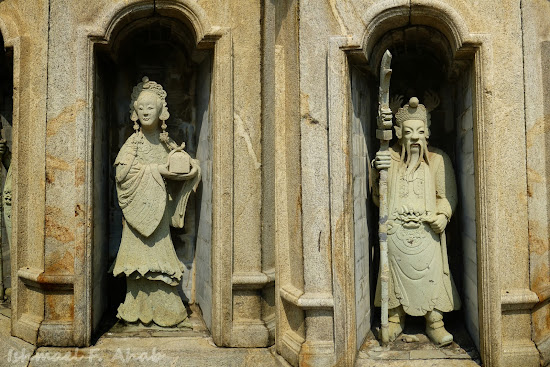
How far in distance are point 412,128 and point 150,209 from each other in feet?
8.87

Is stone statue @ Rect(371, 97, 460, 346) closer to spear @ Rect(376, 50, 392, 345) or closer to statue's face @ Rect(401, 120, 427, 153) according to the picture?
statue's face @ Rect(401, 120, 427, 153)

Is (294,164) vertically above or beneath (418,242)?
above

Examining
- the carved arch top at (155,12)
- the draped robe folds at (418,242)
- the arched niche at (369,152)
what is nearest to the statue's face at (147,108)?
the carved arch top at (155,12)

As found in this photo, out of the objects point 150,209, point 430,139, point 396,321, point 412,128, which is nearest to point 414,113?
point 412,128

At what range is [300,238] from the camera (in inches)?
195

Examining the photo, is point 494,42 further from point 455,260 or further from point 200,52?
point 200,52

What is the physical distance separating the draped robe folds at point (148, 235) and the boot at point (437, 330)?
2473 mm

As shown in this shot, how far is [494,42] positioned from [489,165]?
1.07 metres

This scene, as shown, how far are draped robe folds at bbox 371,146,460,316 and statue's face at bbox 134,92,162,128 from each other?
2.31 meters

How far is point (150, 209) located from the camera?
5645 mm

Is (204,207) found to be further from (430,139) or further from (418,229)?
(430,139)

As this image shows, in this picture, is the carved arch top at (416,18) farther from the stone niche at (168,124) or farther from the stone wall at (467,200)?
the stone niche at (168,124)

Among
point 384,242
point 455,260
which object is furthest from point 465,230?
point 384,242

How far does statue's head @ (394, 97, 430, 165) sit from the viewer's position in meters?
5.36
